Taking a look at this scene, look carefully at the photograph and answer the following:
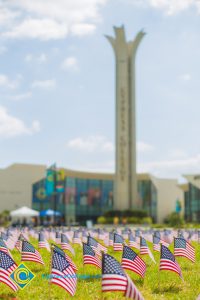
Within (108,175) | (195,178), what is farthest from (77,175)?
(195,178)

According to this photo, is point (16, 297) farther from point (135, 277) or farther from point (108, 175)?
point (108, 175)

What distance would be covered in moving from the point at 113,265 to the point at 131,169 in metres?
60.2

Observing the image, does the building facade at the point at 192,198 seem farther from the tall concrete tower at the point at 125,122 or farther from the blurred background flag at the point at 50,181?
the blurred background flag at the point at 50,181

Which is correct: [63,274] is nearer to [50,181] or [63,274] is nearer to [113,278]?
[113,278]

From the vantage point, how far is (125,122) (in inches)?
2717

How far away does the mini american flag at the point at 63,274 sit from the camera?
11.3 metres

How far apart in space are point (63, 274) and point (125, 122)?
190 feet

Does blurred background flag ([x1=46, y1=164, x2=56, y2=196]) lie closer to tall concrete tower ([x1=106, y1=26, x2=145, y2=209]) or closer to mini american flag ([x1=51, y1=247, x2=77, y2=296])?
tall concrete tower ([x1=106, y1=26, x2=145, y2=209])

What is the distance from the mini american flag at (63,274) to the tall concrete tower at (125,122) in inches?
2252

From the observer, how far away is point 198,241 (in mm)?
33312

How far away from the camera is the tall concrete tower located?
226ft

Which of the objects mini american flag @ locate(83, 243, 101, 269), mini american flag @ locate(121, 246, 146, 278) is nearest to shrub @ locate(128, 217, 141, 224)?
mini american flag @ locate(83, 243, 101, 269)

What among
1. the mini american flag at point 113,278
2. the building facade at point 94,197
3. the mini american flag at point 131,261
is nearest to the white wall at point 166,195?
the building facade at point 94,197

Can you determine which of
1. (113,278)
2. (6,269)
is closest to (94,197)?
(6,269)
